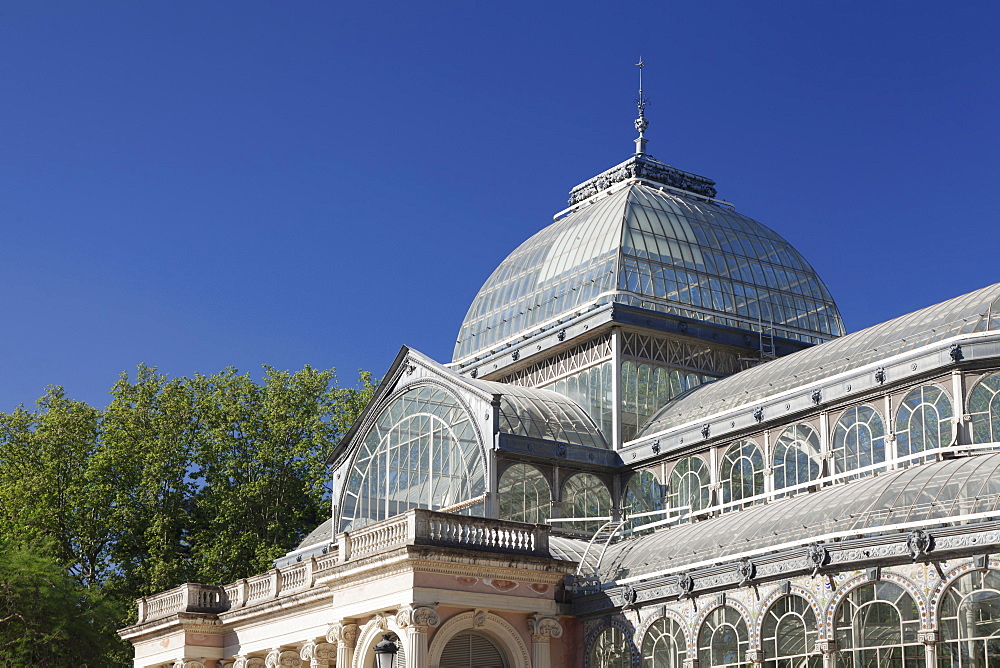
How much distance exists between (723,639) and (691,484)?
13.7 m

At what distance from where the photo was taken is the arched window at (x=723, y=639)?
3434 centimetres

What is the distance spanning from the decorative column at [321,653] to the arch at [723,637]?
11.9 metres

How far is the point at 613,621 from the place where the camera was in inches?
1501

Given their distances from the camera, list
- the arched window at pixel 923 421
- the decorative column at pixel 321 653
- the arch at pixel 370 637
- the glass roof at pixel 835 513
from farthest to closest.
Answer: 1. the decorative column at pixel 321 653
2. the arched window at pixel 923 421
3. the arch at pixel 370 637
4. the glass roof at pixel 835 513

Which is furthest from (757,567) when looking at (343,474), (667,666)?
(343,474)

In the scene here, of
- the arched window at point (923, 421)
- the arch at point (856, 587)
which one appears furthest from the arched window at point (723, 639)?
the arched window at point (923, 421)

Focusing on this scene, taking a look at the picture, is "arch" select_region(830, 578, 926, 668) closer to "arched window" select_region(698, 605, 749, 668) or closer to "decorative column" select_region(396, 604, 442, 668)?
"arched window" select_region(698, 605, 749, 668)

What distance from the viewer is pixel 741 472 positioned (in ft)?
152

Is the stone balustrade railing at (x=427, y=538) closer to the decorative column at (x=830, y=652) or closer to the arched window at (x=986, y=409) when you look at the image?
the decorative column at (x=830, y=652)

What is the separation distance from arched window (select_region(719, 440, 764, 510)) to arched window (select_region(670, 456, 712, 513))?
680 mm

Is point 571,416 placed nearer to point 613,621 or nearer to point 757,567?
point 613,621

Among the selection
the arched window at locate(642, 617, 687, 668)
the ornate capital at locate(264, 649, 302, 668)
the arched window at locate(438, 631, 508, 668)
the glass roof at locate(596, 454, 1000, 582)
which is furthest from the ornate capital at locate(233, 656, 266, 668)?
the arched window at locate(642, 617, 687, 668)

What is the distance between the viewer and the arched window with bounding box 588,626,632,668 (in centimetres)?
3781

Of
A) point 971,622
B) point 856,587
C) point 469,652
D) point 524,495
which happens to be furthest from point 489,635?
point 971,622
